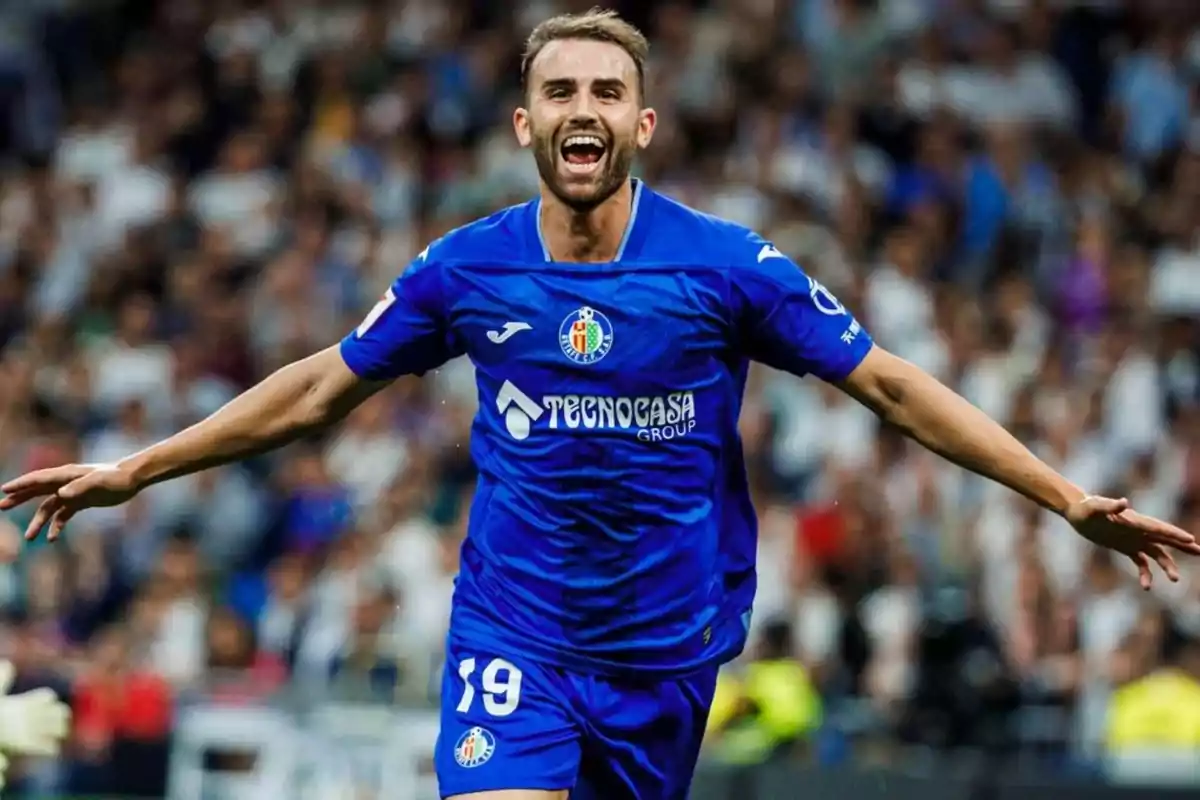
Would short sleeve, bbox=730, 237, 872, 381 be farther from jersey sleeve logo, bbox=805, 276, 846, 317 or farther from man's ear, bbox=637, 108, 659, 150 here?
man's ear, bbox=637, 108, 659, 150

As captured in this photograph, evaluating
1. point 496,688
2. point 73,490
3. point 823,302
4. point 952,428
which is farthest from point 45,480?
point 952,428

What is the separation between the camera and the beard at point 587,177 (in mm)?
5934

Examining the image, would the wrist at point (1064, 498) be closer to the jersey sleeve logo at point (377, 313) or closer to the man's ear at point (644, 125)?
the man's ear at point (644, 125)

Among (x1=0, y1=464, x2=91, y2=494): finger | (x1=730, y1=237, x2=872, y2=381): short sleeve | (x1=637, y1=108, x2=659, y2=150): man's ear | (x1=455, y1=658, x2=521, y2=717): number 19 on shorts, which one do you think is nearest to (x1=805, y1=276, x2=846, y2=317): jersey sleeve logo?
(x1=730, y1=237, x2=872, y2=381): short sleeve

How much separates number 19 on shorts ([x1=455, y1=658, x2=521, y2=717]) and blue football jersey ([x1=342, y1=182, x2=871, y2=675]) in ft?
0.20

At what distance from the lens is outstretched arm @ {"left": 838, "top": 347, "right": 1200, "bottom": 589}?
19.1ft

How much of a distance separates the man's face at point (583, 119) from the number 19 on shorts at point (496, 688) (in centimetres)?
117

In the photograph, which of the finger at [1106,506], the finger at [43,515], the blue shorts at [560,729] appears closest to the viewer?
the finger at [1106,506]

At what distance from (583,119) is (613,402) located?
27.9 inches

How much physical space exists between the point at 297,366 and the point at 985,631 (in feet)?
21.5

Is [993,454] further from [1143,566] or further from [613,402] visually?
[613,402]

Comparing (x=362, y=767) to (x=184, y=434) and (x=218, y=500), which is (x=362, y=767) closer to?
(x=218, y=500)

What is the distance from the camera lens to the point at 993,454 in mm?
5910

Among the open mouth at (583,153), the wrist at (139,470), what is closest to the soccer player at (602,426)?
the open mouth at (583,153)
